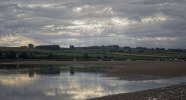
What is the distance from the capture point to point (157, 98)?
90.3 ft

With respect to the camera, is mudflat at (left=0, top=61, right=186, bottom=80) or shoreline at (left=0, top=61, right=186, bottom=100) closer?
shoreline at (left=0, top=61, right=186, bottom=100)

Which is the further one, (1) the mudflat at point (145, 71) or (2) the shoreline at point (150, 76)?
(1) the mudflat at point (145, 71)

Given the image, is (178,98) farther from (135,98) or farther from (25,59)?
(25,59)

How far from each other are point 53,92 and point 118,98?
835 cm

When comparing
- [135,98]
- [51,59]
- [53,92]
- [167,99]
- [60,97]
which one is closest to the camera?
[167,99]

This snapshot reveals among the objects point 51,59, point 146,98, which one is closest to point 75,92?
point 146,98

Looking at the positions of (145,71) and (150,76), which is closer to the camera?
(150,76)

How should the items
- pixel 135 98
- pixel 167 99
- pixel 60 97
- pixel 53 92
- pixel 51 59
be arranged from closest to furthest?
pixel 167 99 → pixel 135 98 → pixel 60 97 → pixel 53 92 → pixel 51 59

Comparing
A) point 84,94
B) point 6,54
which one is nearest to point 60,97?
point 84,94

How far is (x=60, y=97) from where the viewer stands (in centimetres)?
3159

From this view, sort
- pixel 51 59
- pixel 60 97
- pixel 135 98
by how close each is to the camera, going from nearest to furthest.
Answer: pixel 135 98
pixel 60 97
pixel 51 59

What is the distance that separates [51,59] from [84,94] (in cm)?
9194

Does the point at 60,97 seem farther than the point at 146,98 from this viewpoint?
Yes

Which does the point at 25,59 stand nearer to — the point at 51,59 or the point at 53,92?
the point at 51,59
